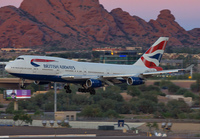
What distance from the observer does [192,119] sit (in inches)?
6161

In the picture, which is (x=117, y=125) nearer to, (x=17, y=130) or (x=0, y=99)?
(x=17, y=130)

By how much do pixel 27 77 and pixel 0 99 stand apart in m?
120

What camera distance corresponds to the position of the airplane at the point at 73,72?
83.7m

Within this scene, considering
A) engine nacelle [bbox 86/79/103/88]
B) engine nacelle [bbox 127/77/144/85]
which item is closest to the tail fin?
engine nacelle [bbox 127/77/144/85]

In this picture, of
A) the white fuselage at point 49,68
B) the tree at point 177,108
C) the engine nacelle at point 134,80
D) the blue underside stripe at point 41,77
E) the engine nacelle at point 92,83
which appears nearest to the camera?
the white fuselage at point 49,68

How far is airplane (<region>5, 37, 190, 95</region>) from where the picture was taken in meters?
83.7

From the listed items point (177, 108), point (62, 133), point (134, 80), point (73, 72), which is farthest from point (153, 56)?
point (177, 108)

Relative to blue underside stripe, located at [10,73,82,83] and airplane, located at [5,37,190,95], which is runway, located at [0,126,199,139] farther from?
blue underside stripe, located at [10,73,82,83]

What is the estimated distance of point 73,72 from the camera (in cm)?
8931

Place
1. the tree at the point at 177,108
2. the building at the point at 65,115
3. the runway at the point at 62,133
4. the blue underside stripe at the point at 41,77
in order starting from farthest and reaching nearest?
the tree at the point at 177,108, the building at the point at 65,115, the runway at the point at 62,133, the blue underside stripe at the point at 41,77

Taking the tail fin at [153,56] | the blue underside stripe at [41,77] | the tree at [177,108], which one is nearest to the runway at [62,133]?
the tail fin at [153,56]

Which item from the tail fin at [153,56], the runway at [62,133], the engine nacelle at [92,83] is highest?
the tail fin at [153,56]

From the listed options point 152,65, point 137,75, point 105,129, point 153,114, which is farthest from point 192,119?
point 137,75

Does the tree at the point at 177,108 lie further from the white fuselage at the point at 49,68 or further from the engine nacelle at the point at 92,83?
the engine nacelle at the point at 92,83
